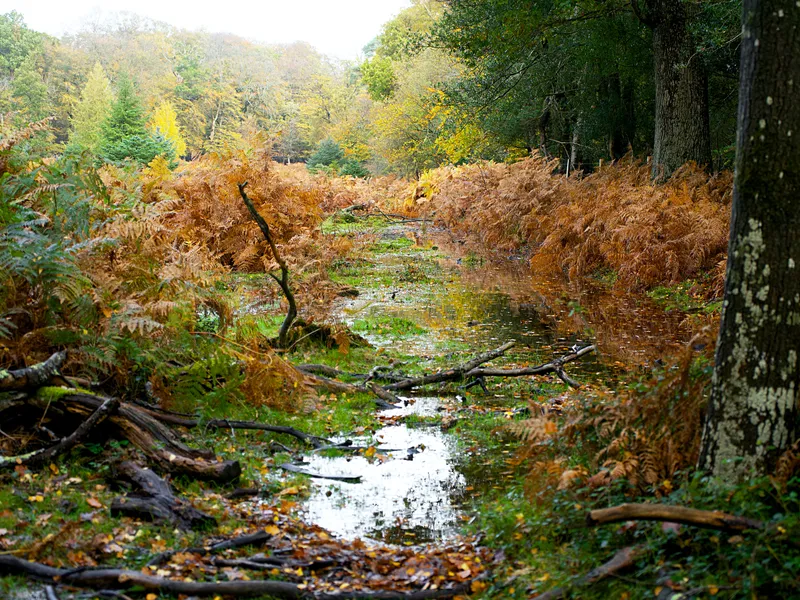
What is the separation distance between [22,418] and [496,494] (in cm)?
328

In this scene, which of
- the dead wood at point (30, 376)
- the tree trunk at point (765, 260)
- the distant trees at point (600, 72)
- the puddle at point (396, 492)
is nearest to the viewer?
the tree trunk at point (765, 260)

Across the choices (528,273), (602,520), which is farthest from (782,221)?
(528,273)

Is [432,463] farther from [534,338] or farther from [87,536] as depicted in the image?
[534,338]

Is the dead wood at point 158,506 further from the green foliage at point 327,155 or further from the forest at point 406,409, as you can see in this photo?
the green foliage at point 327,155

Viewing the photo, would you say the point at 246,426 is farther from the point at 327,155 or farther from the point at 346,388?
the point at 327,155

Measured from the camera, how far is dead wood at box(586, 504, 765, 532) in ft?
11.6

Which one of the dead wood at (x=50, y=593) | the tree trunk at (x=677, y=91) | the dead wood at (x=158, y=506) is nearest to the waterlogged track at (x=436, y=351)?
the dead wood at (x=158, y=506)

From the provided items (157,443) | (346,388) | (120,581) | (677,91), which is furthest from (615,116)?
(120,581)

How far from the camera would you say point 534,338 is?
10984mm

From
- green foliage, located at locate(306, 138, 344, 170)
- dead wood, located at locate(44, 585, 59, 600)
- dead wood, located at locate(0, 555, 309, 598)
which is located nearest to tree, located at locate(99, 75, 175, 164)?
green foliage, located at locate(306, 138, 344, 170)

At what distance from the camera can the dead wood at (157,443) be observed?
17.6 feet

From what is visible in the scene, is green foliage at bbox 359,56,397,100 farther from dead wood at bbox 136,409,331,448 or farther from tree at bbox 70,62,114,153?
dead wood at bbox 136,409,331,448

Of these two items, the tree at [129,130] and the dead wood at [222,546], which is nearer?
the dead wood at [222,546]

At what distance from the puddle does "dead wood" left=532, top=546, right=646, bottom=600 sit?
4.07 ft
